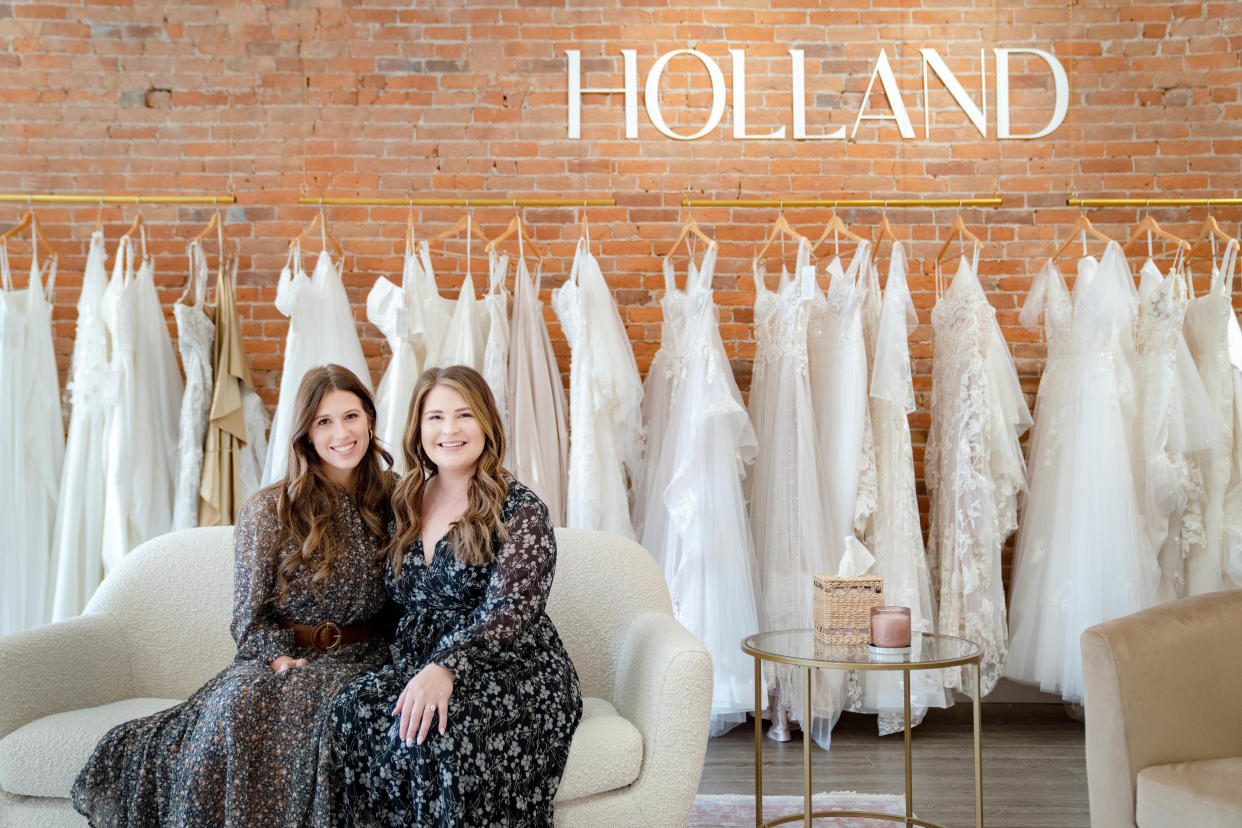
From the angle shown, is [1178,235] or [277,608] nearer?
[277,608]

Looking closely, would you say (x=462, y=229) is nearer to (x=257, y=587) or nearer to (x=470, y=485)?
(x=470, y=485)

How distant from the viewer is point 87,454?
3.42 metres

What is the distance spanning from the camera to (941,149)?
13.3 ft

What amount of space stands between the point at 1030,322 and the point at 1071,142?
87 cm

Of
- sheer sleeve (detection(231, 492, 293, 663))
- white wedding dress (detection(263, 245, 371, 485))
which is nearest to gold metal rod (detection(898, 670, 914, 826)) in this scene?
sheer sleeve (detection(231, 492, 293, 663))

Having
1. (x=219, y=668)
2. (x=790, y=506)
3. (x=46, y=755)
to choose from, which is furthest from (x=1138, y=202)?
(x=46, y=755)

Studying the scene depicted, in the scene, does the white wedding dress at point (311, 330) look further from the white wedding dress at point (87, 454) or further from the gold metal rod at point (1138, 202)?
the gold metal rod at point (1138, 202)

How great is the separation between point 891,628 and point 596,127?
98.2 inches

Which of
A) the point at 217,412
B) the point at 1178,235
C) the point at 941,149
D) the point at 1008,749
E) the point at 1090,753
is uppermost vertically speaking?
the point at 941,149

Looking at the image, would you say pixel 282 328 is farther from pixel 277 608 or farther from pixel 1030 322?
pixel 1030 322

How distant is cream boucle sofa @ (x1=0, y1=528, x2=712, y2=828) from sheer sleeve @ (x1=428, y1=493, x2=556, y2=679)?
0.25 m

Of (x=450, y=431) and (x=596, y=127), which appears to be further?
(x=596, y=127)

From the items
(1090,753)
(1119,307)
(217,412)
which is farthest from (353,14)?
(1090,753)

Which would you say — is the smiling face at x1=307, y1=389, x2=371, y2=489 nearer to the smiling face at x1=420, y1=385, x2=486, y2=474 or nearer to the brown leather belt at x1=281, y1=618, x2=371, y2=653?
the smiling face at x1=420, y1=385, x2=486, y2=474
